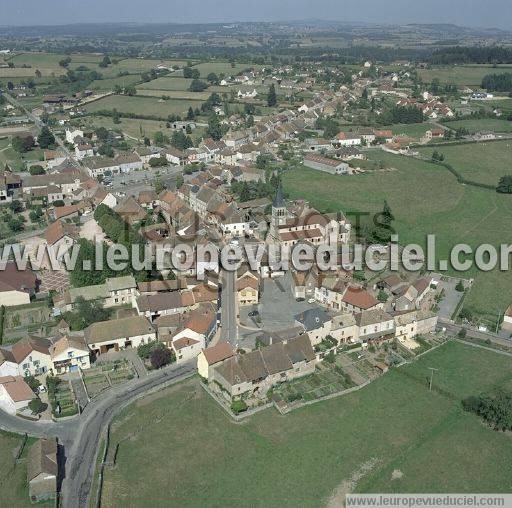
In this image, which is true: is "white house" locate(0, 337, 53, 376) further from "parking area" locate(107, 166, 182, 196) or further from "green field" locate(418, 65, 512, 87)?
"green field" locate(418, 65, 512, 87)

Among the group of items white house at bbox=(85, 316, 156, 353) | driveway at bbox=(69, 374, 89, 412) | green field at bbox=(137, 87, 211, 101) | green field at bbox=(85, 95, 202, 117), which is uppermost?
green field at bbox=(137, 87, 211, 101)

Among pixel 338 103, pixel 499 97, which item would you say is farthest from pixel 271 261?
pixel 499 97

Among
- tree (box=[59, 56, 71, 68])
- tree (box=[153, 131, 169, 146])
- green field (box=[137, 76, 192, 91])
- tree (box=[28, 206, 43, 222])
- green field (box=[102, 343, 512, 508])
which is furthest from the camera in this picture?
tree (box=[59, 56, 71, 68])

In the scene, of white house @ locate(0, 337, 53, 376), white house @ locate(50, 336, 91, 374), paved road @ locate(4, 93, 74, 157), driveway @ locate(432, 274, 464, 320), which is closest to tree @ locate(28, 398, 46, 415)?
white house @ locate(0, 337, 53, 376)

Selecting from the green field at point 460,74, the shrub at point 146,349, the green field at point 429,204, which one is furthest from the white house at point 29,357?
the green field at point 460,74

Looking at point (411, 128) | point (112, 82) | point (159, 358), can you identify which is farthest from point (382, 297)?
point (112, 82)

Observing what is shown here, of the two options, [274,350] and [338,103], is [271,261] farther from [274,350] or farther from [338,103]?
[338,103]

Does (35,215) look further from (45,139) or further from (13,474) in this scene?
(13,474)
